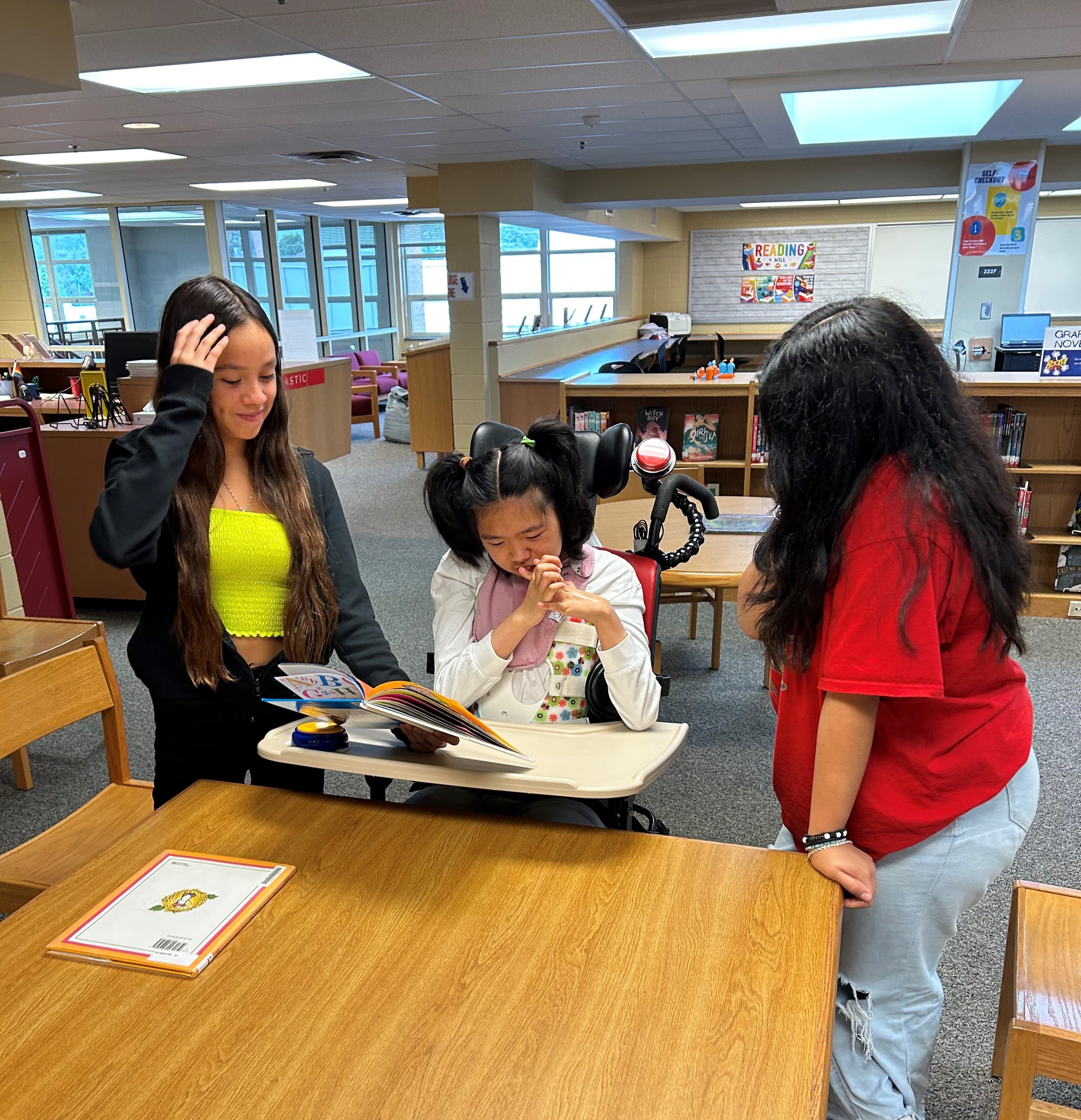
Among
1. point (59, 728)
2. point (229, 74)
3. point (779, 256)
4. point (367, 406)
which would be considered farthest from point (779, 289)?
point (59, 728)

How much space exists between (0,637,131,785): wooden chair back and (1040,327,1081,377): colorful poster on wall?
13.7 ft

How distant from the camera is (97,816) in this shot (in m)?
1.92

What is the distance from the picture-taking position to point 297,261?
39.3 feet

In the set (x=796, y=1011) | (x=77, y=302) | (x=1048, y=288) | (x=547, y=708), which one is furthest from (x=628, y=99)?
(x=77, y=302)

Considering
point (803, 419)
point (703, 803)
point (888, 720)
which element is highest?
point (803, 419)

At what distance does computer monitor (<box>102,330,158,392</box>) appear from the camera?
21.1 ft

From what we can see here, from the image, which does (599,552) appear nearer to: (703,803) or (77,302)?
(703,803)

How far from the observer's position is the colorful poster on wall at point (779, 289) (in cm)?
1123

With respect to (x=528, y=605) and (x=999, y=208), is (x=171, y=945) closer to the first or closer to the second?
(x=528, y=605)

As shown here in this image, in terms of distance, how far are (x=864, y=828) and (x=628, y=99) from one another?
425 centimetres

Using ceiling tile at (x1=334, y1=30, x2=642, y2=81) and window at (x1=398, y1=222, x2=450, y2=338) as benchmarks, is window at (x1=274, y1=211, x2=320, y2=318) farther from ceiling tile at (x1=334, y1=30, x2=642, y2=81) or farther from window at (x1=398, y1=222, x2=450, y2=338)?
ceiling tile at (x1=334, y1=30, x2=642, y2=81)

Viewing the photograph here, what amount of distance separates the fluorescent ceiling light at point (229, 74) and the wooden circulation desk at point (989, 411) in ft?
5.91

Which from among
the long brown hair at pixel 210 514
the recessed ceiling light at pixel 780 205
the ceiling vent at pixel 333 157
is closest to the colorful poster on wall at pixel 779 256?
the recessed ceiling light at pixel 780 205

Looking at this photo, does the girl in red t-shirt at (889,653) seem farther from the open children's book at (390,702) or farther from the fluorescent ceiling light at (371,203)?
the fluorescent ceiling light at (371,203)
